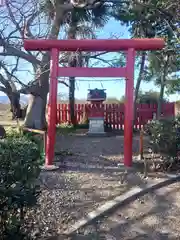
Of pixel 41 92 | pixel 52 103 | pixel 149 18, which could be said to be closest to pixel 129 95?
pixel 52 103

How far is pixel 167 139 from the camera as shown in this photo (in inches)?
240

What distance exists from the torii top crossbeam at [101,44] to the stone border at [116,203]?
2815 millimetres

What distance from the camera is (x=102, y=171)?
20.9 ft

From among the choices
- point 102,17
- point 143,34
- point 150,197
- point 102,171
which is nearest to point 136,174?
point 102,171

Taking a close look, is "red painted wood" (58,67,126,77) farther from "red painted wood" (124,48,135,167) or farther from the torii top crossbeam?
the torii top crossbeam

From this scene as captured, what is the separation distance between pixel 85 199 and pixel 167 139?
7.28 feet

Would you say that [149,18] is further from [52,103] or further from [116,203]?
[116,203]

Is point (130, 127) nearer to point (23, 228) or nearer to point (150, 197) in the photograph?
point (150, 197)

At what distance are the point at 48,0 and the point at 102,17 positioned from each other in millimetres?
2372

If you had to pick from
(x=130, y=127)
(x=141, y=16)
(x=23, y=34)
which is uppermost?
(x=141, y=16)

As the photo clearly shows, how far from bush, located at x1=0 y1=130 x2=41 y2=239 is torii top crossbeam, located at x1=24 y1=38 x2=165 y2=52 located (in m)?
4.36

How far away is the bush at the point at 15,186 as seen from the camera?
8.76 ft

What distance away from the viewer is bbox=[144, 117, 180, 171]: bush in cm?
609

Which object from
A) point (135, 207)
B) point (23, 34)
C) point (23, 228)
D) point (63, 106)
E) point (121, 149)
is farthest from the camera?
point (63, 106)
